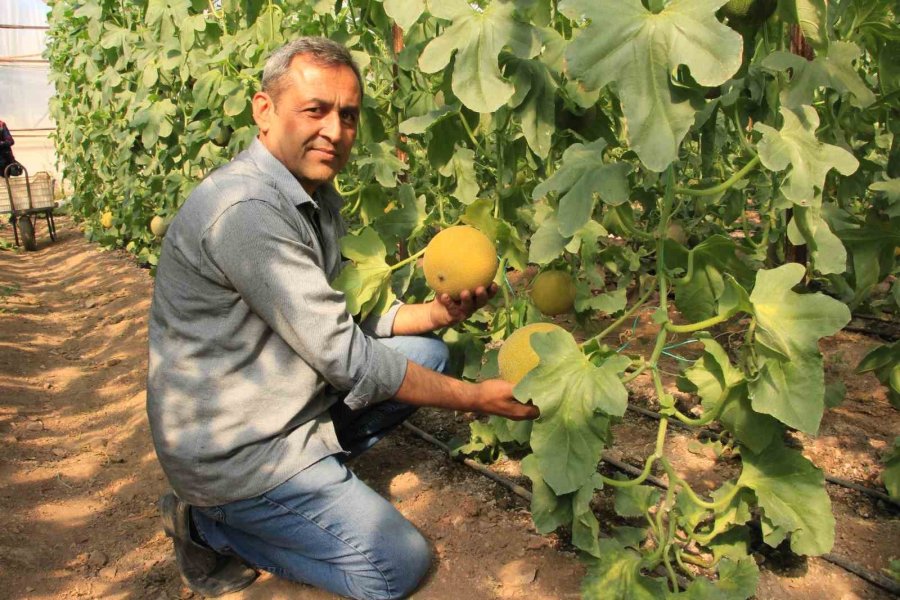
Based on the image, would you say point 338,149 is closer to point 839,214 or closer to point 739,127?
point 739,127

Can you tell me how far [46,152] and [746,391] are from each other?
1821 centimetres

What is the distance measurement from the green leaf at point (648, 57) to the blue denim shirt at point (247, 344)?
0.89 m

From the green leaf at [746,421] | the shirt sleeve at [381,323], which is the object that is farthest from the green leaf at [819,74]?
the shirt sleeve at [381,323]

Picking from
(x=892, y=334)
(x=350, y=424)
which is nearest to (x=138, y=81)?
(x=350, y=424)

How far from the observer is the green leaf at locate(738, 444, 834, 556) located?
5.93 feet

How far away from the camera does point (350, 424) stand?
2545 millimetres

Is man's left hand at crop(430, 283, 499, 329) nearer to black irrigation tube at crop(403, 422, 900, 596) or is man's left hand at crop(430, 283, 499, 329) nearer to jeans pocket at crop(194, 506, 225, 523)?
black irrigation tube at crop(403, 422, 900, 596)

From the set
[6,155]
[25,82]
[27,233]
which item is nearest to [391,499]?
[27,233]

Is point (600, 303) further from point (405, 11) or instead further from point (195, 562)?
point (195, 562)

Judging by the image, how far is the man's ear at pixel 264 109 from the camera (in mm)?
2125

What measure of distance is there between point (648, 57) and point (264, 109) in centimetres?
115

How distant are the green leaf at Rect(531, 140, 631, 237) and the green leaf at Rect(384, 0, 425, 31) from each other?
554mm

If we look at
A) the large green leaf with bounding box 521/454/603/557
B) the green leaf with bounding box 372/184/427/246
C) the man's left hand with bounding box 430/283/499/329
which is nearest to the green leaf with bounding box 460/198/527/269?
the man's left hand with bounding box 430/283/499/329

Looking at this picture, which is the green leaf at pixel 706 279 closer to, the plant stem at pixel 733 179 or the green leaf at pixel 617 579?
the plant stem at pixel 733 179
